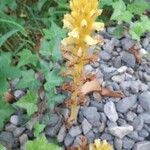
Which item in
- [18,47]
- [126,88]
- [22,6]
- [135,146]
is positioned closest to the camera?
[135,146]

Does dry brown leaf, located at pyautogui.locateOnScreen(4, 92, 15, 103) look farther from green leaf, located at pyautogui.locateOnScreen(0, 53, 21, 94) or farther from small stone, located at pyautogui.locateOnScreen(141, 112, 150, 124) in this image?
small stone, located at pyautogui.locateOnScreen(141, 112, 150, 124)

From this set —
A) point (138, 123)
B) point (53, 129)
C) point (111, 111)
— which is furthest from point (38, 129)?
point (138, 123)

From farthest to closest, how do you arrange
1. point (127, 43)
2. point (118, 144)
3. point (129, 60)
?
point (127, 43), point (129, 60), point (118, 144)

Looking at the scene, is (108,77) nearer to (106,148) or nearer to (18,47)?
(18,47)

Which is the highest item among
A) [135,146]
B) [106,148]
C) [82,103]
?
[106,148]

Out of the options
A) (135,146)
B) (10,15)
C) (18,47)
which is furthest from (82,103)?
(10,15)

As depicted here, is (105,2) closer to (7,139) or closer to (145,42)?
(145,42)

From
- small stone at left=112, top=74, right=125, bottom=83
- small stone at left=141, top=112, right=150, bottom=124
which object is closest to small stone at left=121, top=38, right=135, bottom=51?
small stone at left=112, top=74, right=125, bottom=83
